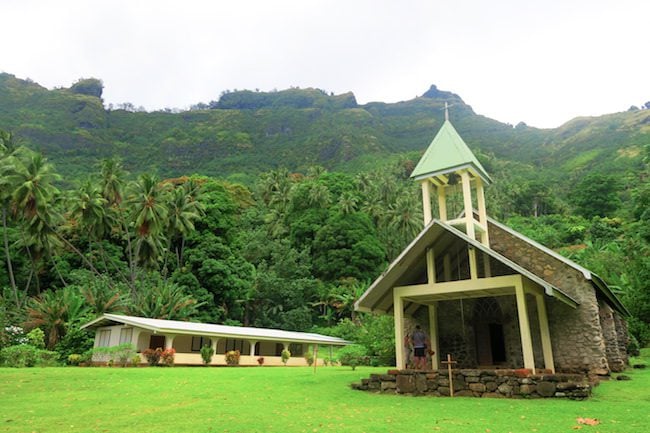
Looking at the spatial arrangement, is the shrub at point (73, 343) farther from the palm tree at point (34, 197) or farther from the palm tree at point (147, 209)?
the palm tree at point (34, 197)

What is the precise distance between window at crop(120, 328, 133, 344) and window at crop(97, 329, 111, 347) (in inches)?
49.6

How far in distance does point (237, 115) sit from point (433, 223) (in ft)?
407

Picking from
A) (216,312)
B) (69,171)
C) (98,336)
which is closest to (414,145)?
(69,171)

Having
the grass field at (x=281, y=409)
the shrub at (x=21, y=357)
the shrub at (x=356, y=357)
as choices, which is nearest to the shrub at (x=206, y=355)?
the shrub at (x=21, y=357)

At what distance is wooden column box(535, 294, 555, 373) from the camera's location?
13883mm

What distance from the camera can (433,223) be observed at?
13.6 m

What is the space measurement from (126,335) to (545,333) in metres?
20.9

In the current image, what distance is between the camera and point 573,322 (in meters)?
15.2

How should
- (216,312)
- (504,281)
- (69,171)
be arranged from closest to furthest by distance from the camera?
(504,281) < (216,312) < (69,171)

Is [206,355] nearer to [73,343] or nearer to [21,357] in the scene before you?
[73,343]

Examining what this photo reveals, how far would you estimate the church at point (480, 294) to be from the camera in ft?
45.7

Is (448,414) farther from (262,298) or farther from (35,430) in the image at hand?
(262,298)

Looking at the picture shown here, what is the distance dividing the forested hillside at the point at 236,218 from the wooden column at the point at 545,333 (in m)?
7.66

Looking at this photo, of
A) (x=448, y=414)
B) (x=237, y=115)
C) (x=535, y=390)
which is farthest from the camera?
(x=237, y=115)
